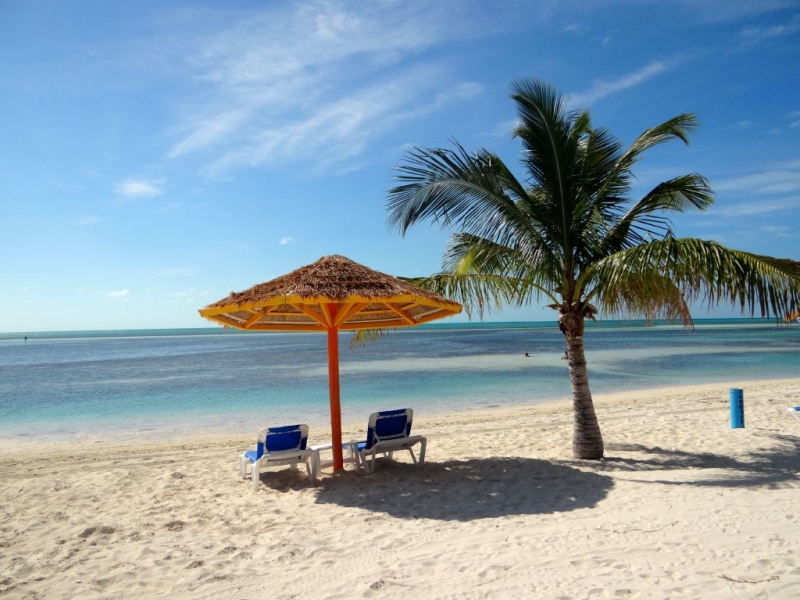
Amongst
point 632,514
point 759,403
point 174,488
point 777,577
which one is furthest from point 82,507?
point 759,403

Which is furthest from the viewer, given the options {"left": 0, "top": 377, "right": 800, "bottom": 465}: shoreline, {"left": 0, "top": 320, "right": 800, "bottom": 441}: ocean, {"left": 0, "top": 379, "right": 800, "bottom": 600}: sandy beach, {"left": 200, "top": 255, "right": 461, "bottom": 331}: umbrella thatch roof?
{"left": 0, "top": 320, "right": 800, "bottom": 441}: ocean

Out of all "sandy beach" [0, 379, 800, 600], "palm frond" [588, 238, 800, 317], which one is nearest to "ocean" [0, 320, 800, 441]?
"sandy beach" [0, 379, 800, 600]

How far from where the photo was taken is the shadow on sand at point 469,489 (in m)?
4.74

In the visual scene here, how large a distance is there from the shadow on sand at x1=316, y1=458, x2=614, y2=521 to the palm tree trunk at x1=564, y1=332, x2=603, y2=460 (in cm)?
63

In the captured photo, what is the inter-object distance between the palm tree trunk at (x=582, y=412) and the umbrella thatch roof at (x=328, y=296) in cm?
168

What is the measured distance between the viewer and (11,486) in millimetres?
6227

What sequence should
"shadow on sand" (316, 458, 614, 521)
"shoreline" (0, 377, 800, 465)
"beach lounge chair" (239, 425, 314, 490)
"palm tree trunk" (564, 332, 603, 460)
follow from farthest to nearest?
"shoreline" (0, 377, 800, 465), "palm tree trunk" (564, 332, 603, 460), "beach lounge chair" (239, 425, 314, 490), "shadow on sand" (316, 458, 614, 521)

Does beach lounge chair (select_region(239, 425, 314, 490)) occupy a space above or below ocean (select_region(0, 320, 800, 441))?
above

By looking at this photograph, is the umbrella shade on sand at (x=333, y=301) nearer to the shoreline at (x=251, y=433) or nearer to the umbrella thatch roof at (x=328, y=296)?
the umbrella thatch roof at (x=328, y=296)

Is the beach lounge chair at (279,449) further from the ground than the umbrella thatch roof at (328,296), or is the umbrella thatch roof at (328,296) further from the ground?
the umbrella thatch roof at (328,296)

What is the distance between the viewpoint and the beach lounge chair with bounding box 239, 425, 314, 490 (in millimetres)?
5684

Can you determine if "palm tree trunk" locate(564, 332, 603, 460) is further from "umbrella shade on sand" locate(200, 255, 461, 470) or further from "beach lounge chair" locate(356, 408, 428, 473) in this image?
"beach lounge chair" locate(356, 408, 428, 473)

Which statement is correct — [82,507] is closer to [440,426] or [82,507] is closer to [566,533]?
[566,533]

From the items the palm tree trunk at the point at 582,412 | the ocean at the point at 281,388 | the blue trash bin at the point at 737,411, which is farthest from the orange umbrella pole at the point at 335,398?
the blue trash bin at the point at 737,411
